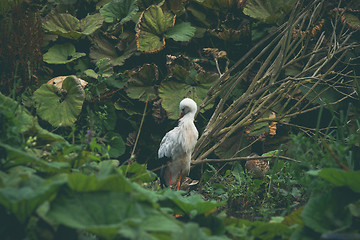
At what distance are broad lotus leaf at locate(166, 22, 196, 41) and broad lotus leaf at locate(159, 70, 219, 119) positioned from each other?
1.20 feet

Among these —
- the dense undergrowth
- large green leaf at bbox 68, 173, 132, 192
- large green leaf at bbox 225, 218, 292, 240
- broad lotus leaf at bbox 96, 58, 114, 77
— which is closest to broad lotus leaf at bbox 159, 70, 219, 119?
the dense undergrowth

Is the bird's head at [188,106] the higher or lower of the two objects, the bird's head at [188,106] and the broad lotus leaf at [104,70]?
the lower

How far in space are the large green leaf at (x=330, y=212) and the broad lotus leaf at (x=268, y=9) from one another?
2.80 meters

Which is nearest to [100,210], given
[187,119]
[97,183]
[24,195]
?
[97,183]

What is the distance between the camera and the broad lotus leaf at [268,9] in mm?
3877

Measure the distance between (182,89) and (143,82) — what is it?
0.38 meters

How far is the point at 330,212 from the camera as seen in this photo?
4.35 feet

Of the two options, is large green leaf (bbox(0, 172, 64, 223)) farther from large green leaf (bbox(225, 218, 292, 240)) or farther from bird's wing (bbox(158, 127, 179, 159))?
bird's wing (bbox(158, 127, 179, 159))

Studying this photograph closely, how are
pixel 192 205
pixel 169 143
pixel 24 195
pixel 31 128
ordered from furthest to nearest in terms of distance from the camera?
pixel 169 143 < pixel 31 128 < pixel 192 205 < pixel 24 195

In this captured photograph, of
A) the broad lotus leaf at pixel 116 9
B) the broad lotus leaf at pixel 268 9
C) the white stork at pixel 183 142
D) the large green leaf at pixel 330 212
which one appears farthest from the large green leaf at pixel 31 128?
the broad lotus leaf at pixel 268 9

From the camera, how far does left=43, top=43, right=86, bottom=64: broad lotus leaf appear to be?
12.6ft

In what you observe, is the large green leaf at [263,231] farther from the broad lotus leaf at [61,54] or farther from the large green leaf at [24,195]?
the broad lotus leaf at [61,54]

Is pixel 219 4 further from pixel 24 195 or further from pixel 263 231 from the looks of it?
pixel 24 195

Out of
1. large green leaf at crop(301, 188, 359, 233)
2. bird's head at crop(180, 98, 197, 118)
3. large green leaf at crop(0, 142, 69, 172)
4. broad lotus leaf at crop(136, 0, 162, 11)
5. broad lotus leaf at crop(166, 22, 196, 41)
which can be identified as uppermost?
broad lotus leaf at crop(136, 0, 162, 11)
